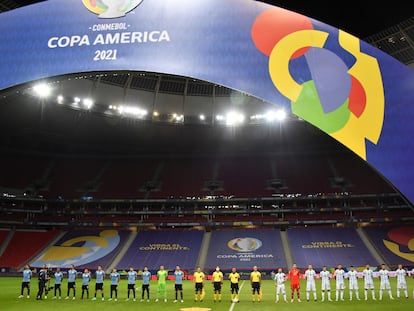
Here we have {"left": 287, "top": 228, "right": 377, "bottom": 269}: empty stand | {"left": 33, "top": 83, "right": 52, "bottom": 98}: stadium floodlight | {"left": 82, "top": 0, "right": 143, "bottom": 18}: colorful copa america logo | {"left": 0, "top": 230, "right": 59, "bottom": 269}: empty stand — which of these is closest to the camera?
{"left": 82, "top": 0, "right": 143, "bottom": 18}: colorful copa america logo

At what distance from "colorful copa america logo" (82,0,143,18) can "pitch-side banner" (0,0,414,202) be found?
3 centimetres

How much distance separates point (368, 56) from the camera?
30.1 feet

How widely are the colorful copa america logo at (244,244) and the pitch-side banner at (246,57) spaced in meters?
33.4

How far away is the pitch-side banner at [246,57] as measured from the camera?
8789 millimetres

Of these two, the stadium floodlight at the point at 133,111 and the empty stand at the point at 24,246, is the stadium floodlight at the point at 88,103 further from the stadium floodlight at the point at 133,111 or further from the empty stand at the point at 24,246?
the empty stand at the point at 24,246

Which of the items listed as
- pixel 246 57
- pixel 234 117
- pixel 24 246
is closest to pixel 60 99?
pixel 24 246

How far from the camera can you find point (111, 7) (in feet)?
34.8

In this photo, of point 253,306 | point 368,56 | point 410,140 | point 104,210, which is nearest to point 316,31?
point 368,56

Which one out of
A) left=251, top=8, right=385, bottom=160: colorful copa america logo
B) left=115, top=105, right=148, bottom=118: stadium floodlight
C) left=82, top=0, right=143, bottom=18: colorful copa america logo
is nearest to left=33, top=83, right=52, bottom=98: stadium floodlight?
left=115, top=105, right=148, bottom=118: stadium floodlight

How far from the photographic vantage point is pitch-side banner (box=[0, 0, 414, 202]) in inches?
346

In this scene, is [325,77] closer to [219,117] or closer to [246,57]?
[246,57]

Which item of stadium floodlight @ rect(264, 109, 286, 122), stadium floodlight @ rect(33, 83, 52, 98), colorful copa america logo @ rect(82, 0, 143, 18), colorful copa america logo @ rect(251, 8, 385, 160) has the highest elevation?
stadium floodlight @ rect(33, 83, 52, 98)

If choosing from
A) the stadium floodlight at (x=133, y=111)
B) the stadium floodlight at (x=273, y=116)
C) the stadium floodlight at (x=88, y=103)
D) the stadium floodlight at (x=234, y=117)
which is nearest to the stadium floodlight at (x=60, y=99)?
the stadium floodlight at (x=88, y=103)

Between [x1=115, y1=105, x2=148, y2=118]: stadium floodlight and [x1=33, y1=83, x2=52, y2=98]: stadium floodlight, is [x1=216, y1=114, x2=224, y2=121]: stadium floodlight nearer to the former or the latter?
[x1=115, y1=105, x2=148, y2=118]: stadium floodlight
